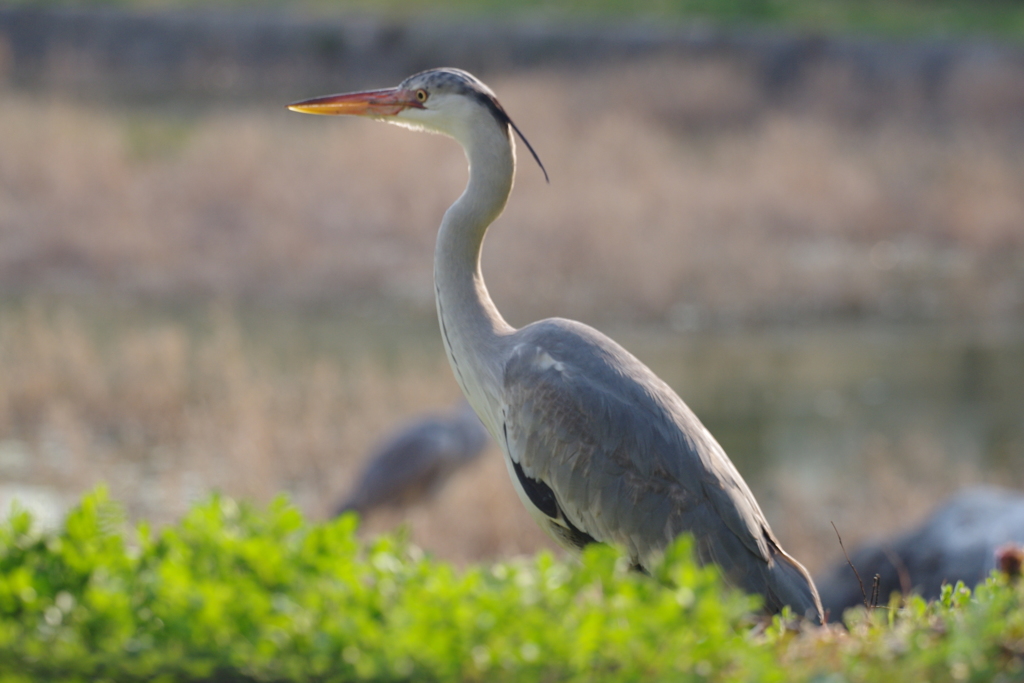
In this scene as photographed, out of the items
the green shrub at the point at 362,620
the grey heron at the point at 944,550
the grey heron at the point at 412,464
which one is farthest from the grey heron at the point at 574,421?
the grey heron at the point at 412,464

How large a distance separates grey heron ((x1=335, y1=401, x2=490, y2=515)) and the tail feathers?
4.17 meters

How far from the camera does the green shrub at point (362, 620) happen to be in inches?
83.7

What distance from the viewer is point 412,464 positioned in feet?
24.6

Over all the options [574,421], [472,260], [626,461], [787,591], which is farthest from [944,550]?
[472,260]

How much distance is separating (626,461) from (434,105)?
1.44m

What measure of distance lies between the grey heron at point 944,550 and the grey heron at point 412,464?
276cm

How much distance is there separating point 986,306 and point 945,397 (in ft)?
10.1

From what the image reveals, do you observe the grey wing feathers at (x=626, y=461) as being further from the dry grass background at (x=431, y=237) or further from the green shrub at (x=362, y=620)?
the dry grass background at (x=431, y=237)

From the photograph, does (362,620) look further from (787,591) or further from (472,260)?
(472,260)

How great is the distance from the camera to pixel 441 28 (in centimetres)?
2466

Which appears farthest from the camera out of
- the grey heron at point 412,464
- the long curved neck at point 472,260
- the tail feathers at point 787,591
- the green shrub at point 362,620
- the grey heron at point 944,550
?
the grey heron at point 412,464

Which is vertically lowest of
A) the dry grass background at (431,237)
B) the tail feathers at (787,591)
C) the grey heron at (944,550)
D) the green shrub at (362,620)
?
the dry grass background at (431,237)

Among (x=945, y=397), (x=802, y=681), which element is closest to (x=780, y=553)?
(x=802, y=681)

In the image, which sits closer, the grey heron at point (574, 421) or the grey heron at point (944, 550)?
the grey heron at point (574, 421)
